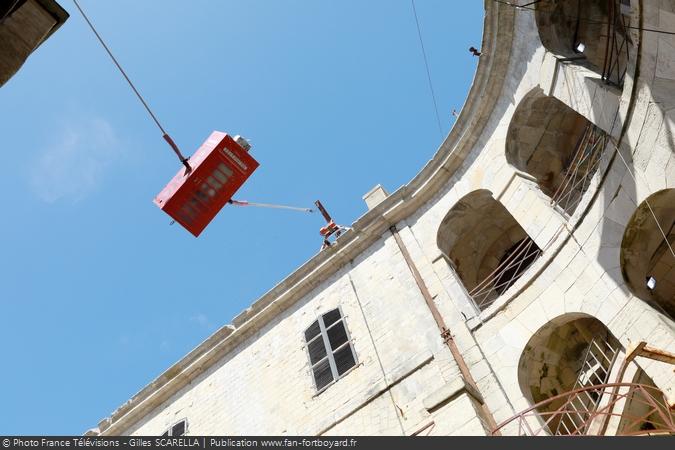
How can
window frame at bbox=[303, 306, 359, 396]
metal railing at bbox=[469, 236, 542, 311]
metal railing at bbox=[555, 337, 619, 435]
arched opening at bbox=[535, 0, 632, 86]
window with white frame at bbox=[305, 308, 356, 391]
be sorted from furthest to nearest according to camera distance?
metal railing at bbox=[469, 236, 542, 311], window with white frame at bbox=[305, 308, 356, 391], window frame at bbox=[303, 306, 359, 396], arched opening at bbox=[535, 0, 632, 86], metal railing at bbox=[555, 337, 619, 435]

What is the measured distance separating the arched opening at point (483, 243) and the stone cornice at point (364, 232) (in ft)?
2.90

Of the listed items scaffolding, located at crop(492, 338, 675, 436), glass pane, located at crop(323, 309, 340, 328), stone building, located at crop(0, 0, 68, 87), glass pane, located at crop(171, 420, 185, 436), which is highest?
glass pane, located at crop(323, 309, 340, 328)

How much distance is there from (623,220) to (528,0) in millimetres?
4950

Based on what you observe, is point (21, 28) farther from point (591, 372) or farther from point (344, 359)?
point (591, 372)

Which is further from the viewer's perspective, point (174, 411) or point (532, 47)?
point (174, 411)

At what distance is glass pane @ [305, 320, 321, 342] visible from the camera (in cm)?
1246

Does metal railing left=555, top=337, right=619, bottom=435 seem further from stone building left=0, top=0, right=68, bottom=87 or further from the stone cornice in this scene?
stone building left=0, top=0, right=68, bottom=87

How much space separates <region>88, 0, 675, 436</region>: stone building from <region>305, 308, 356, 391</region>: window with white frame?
0.04 metres

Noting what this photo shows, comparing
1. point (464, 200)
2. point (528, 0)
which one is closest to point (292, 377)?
point (464, 200)

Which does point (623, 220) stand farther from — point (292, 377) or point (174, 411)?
point (174, 411)

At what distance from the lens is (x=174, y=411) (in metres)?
14.1

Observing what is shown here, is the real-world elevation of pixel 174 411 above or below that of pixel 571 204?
above

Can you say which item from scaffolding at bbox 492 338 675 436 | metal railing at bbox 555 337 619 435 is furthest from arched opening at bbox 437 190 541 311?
Result: scaffolding at bbox 492 338 675 436

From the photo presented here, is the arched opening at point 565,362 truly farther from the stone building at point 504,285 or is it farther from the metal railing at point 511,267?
the metal railing at point 511,267
